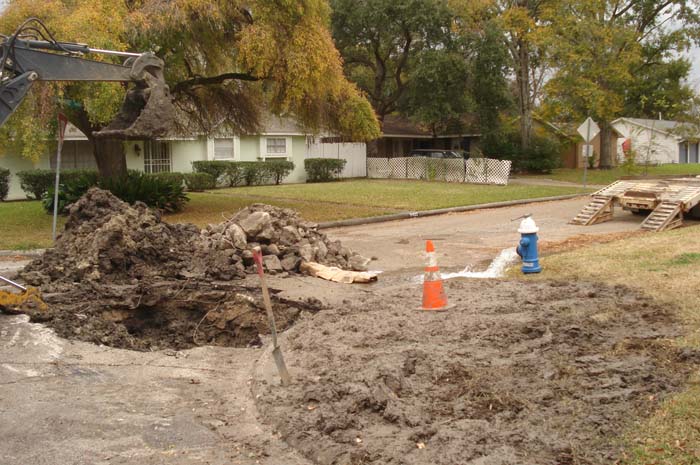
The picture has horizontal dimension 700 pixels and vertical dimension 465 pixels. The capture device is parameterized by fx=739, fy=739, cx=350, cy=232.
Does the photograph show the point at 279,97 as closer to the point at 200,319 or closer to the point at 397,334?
the point at 200,319

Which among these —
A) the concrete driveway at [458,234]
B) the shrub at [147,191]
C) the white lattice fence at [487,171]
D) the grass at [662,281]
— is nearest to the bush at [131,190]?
the shrub at [147,191]

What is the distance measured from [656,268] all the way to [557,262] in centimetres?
154

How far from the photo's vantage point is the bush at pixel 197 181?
3250 cm

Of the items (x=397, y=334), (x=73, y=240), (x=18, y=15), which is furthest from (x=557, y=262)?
(x=18, y=15)

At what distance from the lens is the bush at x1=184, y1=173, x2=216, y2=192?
107ft

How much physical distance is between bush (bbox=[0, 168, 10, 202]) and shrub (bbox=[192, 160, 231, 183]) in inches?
329

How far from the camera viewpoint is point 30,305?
805cm

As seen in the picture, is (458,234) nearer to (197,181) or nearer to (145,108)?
(145,108)

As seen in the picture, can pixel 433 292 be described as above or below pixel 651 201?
below

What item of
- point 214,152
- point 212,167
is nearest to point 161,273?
point 212,167

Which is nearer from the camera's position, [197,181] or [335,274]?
[335,274]

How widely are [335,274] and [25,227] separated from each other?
1045cm

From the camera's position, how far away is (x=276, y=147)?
38938 mm

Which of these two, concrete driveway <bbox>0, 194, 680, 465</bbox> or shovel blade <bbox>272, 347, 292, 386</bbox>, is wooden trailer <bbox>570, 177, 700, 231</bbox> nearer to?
concrete driveway <bbox>0, 194, 680, 465</bbox>
